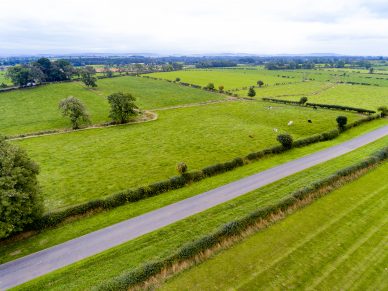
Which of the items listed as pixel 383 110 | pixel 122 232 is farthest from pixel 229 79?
pixel 122 232

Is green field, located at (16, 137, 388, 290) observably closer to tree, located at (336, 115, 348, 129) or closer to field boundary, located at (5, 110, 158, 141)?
tree, located at (336, 115, 348, 129)

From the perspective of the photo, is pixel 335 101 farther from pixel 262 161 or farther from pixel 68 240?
pixel 68 240

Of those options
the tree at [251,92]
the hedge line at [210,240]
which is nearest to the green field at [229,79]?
the tree at [251,92]

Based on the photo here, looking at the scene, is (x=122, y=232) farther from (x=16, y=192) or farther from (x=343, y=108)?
(x=343, y=108)

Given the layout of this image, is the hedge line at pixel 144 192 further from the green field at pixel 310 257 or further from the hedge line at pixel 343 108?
the hedge line at pixel 343 108

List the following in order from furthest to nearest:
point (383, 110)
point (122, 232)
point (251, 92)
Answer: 1. point (251, 92)
2. point (383, 110)
3. point (122, 232)

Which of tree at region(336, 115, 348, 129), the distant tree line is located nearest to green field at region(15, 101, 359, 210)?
tree at region(336, 115, 348, 129)

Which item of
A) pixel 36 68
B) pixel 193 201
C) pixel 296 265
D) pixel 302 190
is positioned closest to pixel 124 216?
pixel 193 201
